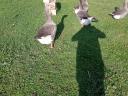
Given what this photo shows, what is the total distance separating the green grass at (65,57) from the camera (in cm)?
883

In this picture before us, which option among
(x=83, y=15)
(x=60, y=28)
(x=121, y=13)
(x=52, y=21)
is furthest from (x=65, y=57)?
(x=121, y=13)

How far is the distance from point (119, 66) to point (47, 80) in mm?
2277

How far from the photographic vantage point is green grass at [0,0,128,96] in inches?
348

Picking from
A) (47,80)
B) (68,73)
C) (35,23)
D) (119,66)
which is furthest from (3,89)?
(35,23)

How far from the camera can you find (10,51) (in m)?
10.9

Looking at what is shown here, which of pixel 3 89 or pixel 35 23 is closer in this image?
pixel 3 89

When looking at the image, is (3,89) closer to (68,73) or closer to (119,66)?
(68,73)

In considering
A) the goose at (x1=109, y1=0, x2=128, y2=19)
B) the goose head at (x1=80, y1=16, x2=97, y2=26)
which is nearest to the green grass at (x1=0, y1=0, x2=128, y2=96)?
the goose at (x1=109, y1=0, x2=128, y2=19)

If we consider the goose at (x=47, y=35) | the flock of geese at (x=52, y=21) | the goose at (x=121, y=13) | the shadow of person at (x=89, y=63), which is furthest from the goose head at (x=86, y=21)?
the goose at (x=121, y=13)

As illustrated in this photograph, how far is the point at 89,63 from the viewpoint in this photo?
10094 mm

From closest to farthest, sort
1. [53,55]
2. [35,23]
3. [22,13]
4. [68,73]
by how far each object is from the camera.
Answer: [68,73] → [53,55] → [35,23] → [22,13]

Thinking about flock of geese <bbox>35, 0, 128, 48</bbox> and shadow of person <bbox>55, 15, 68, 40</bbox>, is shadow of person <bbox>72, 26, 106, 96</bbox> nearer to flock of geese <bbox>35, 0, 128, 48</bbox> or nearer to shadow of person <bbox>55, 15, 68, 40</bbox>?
flock of geese <bbox>35, 0, 128, 48</bbox>

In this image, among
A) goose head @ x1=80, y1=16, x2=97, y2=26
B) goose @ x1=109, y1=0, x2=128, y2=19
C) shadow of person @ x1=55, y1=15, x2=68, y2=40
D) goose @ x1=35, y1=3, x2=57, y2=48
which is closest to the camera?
goose @ x1=35, y1=3, x2=57, y2=48

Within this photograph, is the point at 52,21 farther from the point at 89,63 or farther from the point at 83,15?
the point at 89,63
